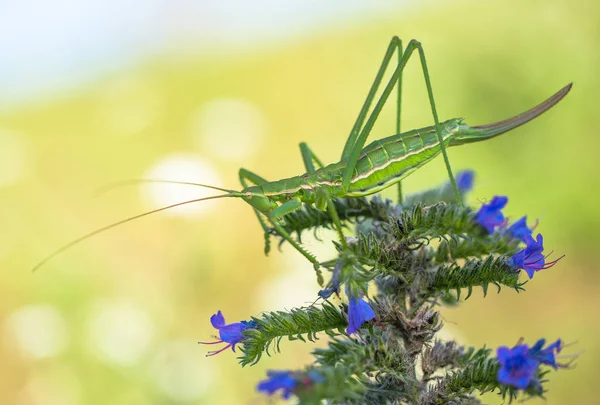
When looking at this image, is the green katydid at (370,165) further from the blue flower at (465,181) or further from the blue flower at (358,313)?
the blue flower at (358,313)

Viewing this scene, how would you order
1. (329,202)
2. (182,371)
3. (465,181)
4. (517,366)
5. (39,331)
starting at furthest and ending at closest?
(39,331)
(182,371)
(465,181)
(329,202)
(517,366)

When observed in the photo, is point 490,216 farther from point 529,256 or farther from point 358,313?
point 358,313

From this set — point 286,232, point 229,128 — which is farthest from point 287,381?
point 229,128

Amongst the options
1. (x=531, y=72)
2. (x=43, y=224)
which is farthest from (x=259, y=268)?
(x=531, y=72)

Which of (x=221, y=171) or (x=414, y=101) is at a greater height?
(x=414, y=101)

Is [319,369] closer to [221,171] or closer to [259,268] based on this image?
[259,268]

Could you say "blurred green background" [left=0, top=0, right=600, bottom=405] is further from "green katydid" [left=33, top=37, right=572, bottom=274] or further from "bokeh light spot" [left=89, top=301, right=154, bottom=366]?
"green katydid" [left=33, top=37, right=572, bottom=274]

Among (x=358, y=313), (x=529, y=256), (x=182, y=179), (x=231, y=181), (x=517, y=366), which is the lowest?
(x=517, y=366)
